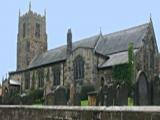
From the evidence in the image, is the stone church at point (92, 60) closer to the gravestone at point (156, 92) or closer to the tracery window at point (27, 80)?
the tracery window at point (27, 80)

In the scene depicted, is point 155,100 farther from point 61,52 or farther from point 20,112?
point 61,52

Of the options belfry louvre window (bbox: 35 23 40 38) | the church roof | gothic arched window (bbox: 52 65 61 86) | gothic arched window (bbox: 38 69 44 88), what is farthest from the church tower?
gothic arched window (bbox: 52 65 61 86)

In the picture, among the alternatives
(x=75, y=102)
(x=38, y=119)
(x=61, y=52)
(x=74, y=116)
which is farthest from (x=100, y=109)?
(x=61, y=52)

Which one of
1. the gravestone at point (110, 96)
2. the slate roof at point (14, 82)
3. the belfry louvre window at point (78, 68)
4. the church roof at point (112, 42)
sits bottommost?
the gravestone at point (110, 96)

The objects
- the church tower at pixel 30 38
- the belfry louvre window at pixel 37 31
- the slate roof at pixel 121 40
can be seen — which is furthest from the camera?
the belfry louvre window at pixel 37 31

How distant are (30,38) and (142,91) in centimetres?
5631

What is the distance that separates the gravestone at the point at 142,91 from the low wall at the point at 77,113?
115 cm

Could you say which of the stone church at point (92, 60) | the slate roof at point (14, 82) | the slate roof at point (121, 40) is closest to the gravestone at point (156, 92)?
the stone church at point (92, 60)

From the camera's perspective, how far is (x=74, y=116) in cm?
937

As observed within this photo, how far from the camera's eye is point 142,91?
9.13 metres

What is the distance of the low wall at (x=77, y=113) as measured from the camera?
711 cm

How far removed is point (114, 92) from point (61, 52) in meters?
41.1

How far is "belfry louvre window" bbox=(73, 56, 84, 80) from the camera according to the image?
137 ft

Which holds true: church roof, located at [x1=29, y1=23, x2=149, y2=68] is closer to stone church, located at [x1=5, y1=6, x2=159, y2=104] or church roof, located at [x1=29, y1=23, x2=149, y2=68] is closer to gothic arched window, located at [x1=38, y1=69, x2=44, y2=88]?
stone church, located at [x1=5, y1=6, x2=159, y2=104]
